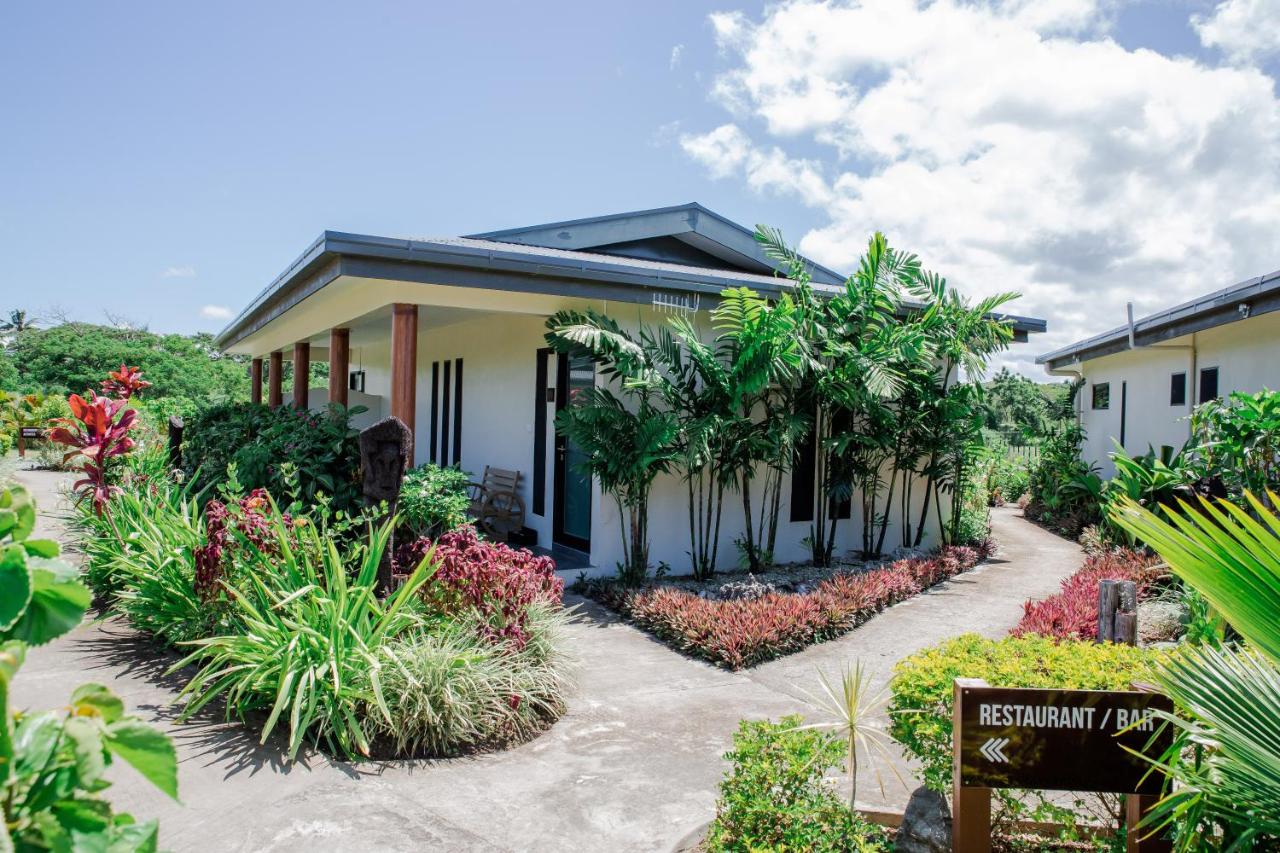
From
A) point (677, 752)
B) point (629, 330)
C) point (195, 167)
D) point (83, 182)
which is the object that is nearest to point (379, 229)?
point (629, 330)

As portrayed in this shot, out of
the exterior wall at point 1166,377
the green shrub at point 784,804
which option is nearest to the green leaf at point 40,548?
the green shrub at point 784,804

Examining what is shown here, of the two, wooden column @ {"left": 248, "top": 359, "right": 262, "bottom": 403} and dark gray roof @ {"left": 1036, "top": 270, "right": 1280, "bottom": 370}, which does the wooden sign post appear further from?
wooden column @ {"left": 248, "top": 359, "right": 262, "bottom": 403}

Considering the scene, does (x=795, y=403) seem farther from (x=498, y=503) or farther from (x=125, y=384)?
(x=125, y=384)

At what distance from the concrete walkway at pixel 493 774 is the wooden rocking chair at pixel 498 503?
3775 mm

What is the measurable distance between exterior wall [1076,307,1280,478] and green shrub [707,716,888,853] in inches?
347

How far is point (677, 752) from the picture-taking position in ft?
14.4

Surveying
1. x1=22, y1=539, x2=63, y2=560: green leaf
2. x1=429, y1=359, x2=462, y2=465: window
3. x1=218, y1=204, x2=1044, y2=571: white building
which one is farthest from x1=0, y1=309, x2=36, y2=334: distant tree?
x1=22, y1=539, x2=63, y2=560: green leaf

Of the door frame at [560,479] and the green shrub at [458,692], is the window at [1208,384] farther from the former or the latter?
the green shrub at [458,692]

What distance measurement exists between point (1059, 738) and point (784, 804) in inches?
39.9

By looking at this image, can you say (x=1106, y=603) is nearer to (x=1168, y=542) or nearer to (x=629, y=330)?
(x=1168, y=542)

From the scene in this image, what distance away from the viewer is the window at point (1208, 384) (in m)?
11.5

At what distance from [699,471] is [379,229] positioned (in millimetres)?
3992

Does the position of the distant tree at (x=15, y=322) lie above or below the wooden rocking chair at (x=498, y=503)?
above

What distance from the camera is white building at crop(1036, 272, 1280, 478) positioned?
977 cm
